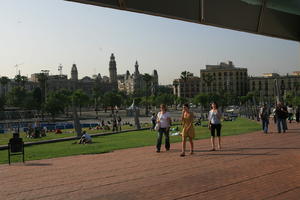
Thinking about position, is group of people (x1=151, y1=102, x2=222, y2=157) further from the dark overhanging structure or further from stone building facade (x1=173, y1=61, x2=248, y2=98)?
stone building facade (x1=173, y1=61, x2=248, y2=98)

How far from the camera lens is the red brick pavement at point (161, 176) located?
635 cm

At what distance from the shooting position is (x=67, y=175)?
834cm

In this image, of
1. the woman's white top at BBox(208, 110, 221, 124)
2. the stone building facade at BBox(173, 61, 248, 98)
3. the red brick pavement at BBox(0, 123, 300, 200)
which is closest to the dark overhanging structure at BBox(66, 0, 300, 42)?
the red brick pavement at BBox(0, 123, 300, 200)

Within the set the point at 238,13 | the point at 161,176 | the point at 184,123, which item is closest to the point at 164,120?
the point at 184,123

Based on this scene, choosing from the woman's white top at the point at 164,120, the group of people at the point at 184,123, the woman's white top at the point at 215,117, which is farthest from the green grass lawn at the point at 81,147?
the woman's white top at the point at 215,117

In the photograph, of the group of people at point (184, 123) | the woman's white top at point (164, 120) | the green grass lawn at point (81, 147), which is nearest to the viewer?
the group of people at point (184, 123)

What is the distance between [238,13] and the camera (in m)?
7.92

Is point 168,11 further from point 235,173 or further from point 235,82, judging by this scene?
point 235,82

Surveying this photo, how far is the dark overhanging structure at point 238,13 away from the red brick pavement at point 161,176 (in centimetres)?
313

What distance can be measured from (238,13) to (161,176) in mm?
3842

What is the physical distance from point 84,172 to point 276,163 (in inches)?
183

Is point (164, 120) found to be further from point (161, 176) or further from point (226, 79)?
point (226, 79)

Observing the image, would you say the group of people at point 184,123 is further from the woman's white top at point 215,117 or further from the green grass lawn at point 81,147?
the green grass lawn at point 81,147

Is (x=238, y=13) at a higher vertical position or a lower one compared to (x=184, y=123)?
higher
